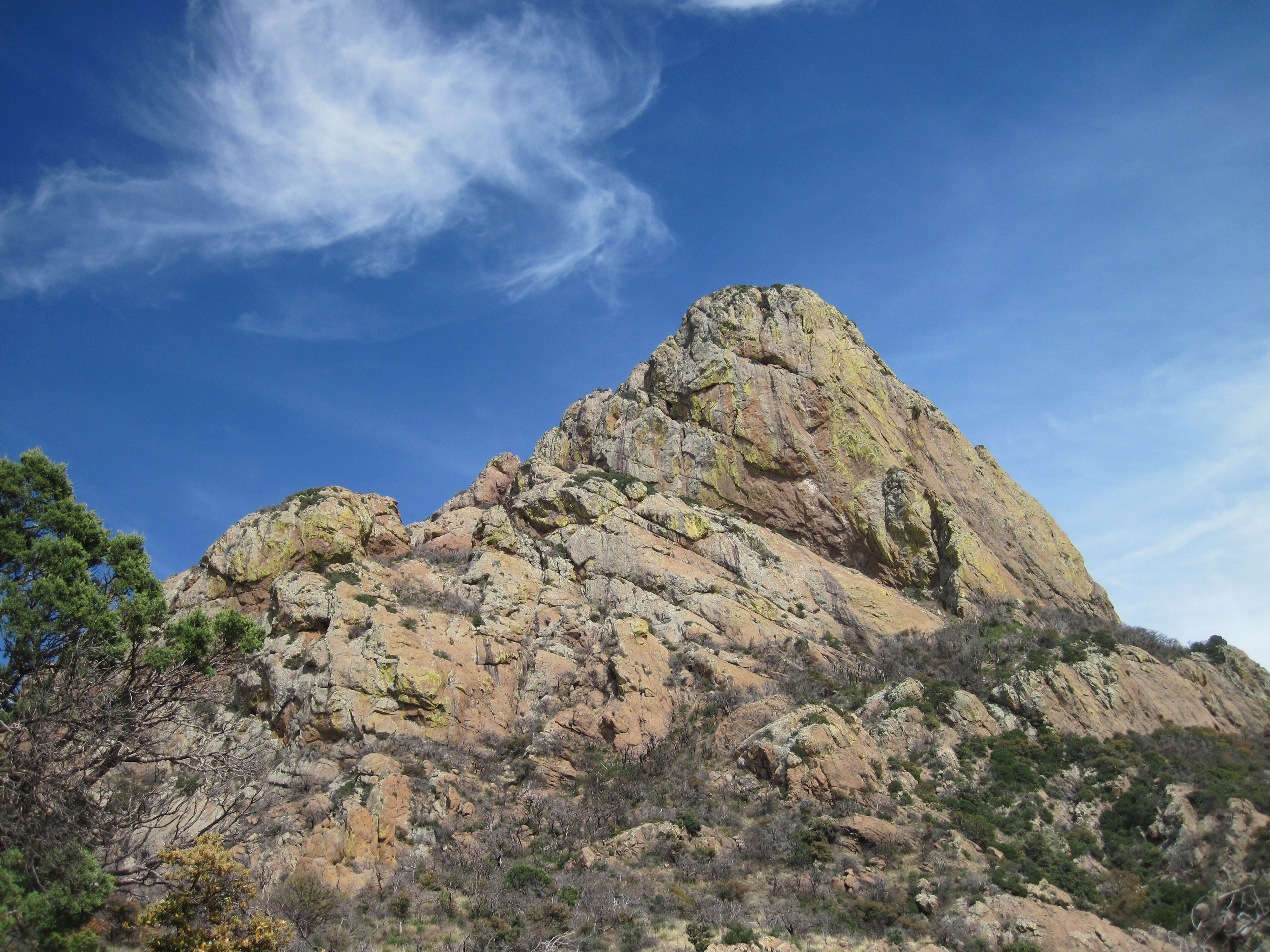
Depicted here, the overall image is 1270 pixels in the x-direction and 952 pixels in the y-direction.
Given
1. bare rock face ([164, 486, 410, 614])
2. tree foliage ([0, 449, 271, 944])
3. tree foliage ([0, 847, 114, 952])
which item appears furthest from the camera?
bare rock face ([164, 486, 410, 614])

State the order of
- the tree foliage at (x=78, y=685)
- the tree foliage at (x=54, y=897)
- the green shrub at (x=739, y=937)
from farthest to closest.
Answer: the green shrub at (x=739, y=937) → the tree foliage at (x=78, y=685) → the tree foliage at (x=54, y=897)

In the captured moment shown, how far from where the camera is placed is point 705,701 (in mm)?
36781

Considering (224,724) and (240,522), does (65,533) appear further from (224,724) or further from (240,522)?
(240,522)

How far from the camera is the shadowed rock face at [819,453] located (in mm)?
52625

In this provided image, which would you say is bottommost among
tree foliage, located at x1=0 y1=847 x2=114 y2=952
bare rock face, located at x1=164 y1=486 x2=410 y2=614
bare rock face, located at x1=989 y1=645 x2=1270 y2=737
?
tree foliage, located at x1=0 y1=847 x2=114 y2=952

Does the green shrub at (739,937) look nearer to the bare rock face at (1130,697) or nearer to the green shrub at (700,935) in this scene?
the green shrub at (700,935)

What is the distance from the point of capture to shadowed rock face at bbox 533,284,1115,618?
173 feet

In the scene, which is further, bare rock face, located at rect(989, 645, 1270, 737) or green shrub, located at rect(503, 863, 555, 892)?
bare rock face, located at rect(989, 645, 1270, 737)

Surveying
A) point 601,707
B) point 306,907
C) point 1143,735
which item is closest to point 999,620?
point 1143,735

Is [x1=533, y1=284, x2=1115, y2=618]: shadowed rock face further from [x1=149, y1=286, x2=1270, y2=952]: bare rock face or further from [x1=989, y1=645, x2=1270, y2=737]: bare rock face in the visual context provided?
[x1=989, y1=645, x2=1270, y2=737]: bare rock face

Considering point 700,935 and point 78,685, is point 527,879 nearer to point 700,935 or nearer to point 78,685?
point 700,935

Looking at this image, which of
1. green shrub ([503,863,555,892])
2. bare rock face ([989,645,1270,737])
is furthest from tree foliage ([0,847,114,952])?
bare rock face ([989,645,1270,737])

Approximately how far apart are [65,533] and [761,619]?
3376 cm

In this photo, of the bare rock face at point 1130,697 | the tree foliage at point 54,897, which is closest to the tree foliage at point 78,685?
the tree foliage at point 54,897
